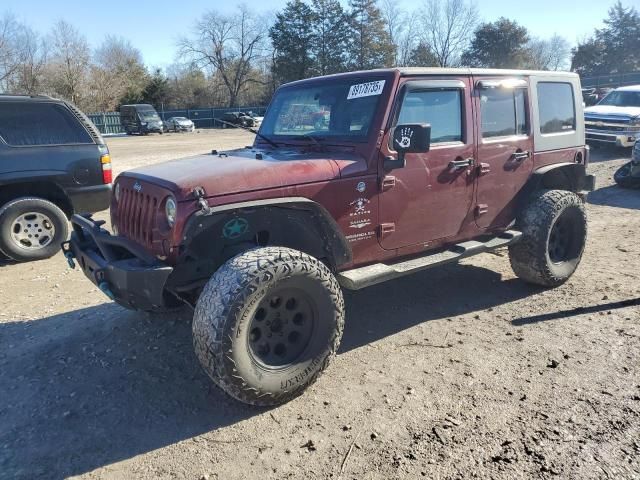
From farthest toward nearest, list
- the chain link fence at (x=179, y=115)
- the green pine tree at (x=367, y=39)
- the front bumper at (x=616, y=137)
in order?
the green pine tree at (x=367, y=39)
the chain link fence at (x=179, y=115)
the front bumper at (x=616, y=137)

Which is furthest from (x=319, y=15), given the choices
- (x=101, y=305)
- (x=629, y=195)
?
(x=101, y=305)

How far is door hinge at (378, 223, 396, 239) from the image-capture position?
384cm

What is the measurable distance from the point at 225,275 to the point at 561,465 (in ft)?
6.58

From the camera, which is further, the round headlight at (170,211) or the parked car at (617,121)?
the parked car at (617,121)

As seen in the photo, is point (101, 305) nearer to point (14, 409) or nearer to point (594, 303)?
point (14, 409)

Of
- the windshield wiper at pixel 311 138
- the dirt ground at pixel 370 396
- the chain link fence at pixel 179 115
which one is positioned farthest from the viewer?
the chain link fence at pixel 179 115

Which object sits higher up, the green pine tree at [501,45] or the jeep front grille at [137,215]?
the green pine tree at [501,45]

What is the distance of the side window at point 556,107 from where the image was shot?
195 inches

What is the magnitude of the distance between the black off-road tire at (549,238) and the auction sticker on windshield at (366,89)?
1956mm

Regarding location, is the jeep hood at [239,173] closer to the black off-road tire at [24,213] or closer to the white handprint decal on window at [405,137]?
the white handprint decal on window at [405,137]

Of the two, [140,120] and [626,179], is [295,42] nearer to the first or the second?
[140,120]

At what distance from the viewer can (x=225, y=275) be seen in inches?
118

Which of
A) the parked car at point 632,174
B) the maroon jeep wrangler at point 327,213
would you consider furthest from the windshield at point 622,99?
the maroon jeep wrangler at point 327,213

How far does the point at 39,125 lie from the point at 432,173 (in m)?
4.91
